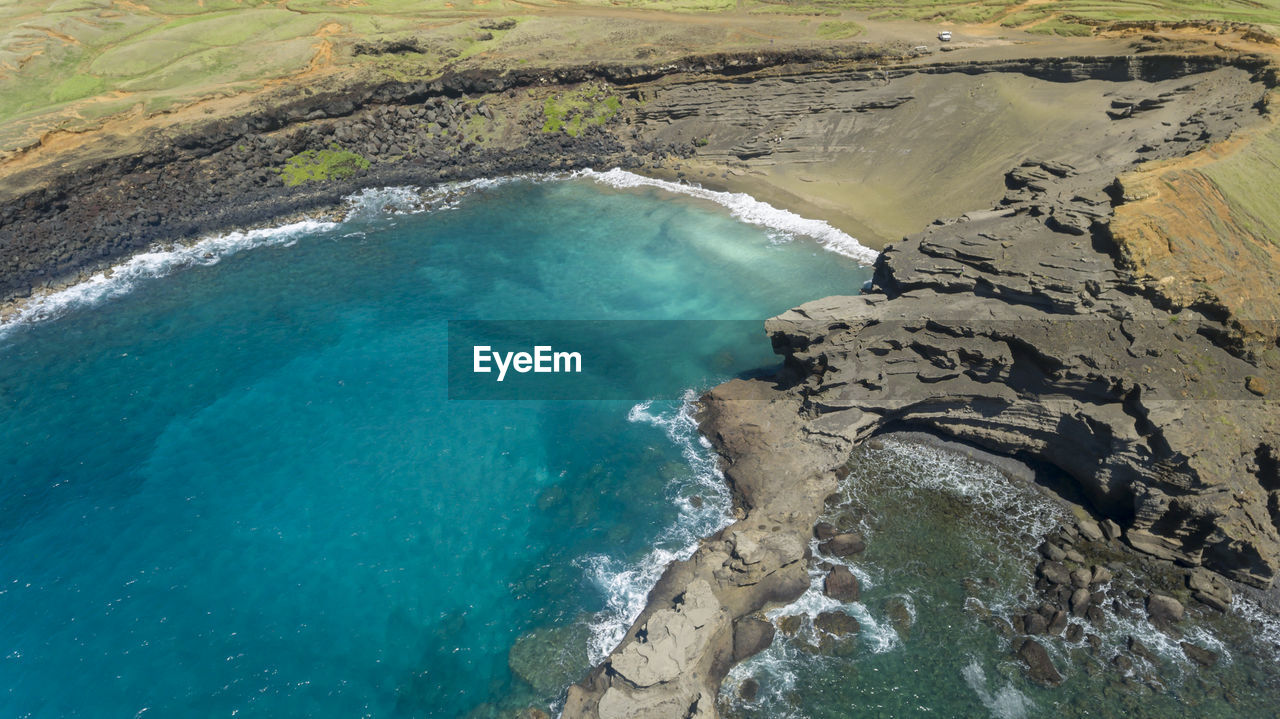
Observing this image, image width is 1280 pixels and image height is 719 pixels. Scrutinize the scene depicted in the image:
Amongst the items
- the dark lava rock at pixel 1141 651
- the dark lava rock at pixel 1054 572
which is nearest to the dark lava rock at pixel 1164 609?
the dark lava rock at pixel 1141 651

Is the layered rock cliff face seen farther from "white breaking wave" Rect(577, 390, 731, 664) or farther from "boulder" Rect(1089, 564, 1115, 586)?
"boulder" Rect(1089, 564, 1115, 586)

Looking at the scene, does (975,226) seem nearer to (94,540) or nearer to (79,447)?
(94,540)

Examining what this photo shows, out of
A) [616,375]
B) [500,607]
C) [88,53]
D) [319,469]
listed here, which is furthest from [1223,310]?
[88,53]

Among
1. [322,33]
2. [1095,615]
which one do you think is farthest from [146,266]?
[1095,615]

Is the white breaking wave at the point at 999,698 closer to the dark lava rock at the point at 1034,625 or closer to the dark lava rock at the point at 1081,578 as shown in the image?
the dark lava rock at the point at 1034,625

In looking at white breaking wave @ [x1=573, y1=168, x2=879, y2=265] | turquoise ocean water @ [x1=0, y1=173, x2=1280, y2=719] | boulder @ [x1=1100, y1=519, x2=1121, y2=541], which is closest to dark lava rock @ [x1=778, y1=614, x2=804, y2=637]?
turquoise ocean water @ [x1=0, y1=173, x2=1280, y2=719]

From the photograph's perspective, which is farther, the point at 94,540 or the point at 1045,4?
the point at 1045,4
